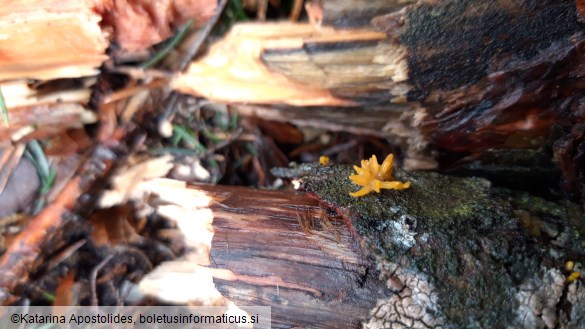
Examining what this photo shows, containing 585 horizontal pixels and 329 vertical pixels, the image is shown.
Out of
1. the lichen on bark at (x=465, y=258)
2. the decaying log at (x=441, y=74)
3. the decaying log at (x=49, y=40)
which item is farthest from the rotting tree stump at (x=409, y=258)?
the decaying log at (x=49, y=40)

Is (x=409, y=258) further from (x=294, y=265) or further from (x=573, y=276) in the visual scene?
(x=573, y=276)

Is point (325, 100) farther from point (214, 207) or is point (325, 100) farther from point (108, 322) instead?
point (108, 322)

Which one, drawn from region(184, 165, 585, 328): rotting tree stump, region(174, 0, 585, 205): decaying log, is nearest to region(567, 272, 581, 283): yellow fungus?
region(184, 165, 585, 328): rotting tree stump

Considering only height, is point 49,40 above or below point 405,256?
above

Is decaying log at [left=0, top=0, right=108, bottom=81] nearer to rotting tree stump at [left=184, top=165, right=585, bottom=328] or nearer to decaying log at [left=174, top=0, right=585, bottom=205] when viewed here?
decaying log at [left=174, top=0, right=585, bottom=205]

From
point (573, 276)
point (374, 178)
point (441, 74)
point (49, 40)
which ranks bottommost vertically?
point (573, 276)

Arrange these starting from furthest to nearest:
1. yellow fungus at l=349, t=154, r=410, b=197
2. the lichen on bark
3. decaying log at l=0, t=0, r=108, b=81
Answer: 1. decaying log at l=0, t=0, r=108, b=81
2. yellow fungus at l=349, t=154, r=410, b=197
3. the lichen on bark

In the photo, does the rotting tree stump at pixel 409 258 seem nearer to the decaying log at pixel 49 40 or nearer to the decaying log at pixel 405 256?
the decaying log at pixel 405 256

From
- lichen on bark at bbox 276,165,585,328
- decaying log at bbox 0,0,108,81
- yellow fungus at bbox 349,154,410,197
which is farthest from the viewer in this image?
decaying log at bbox 0,0,108,81

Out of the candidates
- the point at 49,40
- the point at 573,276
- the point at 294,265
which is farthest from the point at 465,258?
the point at 49,40
